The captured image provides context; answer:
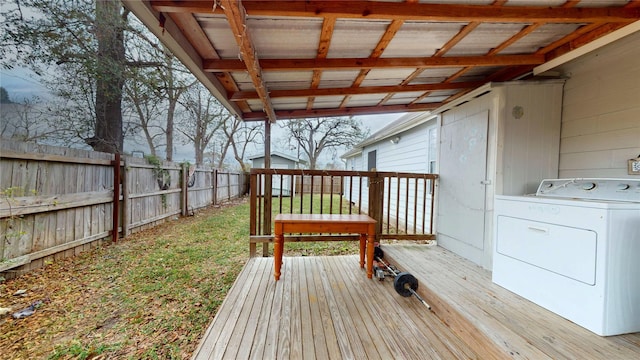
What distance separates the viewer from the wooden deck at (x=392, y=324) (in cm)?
152

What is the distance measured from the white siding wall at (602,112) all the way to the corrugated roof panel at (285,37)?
2.59 metres

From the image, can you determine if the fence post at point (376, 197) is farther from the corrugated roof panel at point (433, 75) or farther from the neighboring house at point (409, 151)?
the corrugated roof panel at point (433, 75)

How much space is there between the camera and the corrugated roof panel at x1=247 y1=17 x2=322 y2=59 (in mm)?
1893

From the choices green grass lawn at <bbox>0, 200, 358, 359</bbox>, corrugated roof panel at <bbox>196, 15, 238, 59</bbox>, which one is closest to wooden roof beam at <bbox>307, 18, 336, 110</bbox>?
corrugated roof panel at <bbox>196, 15, 238, 59</bbox>

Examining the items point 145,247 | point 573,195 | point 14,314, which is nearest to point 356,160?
point 145,247

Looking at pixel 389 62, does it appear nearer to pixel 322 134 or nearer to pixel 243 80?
pixel 243 80

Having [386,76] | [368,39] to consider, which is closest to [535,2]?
[368,39]

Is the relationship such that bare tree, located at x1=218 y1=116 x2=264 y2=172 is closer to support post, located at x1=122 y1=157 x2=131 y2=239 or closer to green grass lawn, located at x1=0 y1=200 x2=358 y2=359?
support post, located at x1=122 y1=157 x2=131 y2=239

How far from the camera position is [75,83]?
213 inches

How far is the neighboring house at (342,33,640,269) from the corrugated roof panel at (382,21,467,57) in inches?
39.3

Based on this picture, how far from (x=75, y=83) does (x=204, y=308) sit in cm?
607

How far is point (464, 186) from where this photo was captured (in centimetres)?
320

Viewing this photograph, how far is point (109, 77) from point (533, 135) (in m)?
7.73

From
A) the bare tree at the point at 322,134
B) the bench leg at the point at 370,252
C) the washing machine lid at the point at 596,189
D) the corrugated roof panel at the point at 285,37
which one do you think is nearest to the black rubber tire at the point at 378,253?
the bench leg at the point at 370,252
